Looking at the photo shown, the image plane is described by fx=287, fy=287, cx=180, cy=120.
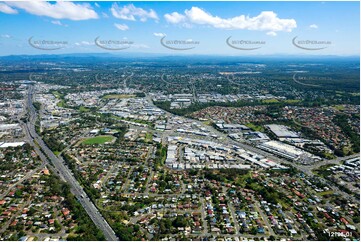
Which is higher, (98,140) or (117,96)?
(98,140)

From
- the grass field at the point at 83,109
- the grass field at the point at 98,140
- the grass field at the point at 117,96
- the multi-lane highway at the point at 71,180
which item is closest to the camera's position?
the multi-lane highway at the point at 71,180

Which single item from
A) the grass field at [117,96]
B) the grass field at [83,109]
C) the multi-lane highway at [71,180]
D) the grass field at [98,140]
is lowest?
the grass field at [117,96]

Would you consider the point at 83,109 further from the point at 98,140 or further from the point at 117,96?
the point at 98,140

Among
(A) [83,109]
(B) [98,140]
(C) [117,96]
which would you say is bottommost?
(C) [117,96]

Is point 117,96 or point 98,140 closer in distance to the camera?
point 98,140

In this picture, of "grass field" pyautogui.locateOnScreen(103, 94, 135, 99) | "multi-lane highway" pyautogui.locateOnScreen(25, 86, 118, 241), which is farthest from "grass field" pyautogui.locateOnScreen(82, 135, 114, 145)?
"grass field" pyautogui.locateOnScreen(103, 94, 135, 99)

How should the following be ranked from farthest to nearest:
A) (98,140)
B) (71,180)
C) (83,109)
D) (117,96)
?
(117,96), (83,109), (98,140), (71,180)

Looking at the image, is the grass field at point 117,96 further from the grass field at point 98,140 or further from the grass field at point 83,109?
the grass field at point 98,140

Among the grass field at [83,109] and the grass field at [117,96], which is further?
the grass field at [117,96]

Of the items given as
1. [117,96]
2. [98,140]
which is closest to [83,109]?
[117,96]

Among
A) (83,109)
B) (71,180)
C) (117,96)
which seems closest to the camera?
(71,180)

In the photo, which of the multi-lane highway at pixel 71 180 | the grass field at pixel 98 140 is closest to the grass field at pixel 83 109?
the multi-lane highway at pixel 71 180
